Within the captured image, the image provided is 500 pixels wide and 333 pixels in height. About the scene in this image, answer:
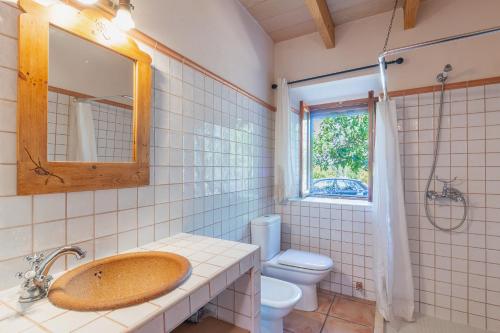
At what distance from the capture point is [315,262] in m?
2.09

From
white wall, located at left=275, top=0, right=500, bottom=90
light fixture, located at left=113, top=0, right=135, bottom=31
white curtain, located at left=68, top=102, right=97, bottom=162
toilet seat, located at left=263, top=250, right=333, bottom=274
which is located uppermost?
white wall, located at left=275, top=0, right=500, bottom=90

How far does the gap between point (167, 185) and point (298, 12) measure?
76.3 inches

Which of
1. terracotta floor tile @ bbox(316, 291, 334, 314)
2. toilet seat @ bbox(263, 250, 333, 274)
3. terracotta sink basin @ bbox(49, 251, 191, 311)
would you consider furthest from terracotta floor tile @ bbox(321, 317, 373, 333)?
terracotta sink basin @ bbox(49, 251, 191, 311)

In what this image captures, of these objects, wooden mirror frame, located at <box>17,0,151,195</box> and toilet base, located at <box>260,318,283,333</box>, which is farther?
toilet base, located at <box>260,318,283,333</box>

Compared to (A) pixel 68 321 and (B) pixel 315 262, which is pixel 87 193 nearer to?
(A) pixel 68 321

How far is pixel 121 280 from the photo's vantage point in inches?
40.9

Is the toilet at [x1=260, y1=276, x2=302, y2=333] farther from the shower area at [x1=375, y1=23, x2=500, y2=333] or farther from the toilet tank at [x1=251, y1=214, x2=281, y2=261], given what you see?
the shower area at [x1=375, y1=23, x2=500, y2=333]

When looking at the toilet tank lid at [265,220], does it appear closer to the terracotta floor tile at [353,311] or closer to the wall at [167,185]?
the wall at [167,185]

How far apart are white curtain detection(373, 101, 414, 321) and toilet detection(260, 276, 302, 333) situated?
0.78 metres

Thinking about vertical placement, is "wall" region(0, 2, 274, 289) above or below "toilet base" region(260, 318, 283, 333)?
above

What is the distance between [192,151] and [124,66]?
603 mm

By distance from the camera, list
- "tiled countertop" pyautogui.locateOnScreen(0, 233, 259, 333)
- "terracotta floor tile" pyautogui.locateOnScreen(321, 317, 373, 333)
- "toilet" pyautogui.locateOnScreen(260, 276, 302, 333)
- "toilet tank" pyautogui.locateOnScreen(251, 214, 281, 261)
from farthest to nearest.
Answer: "toilet tank" pyautogui.locateOnScreen(251, 214, 281, 261), "terracotta floor tile" pyautogui.locateOnScreen(321, 317, 373, 333), "toilet" pyautogui.locateOnScreen(260, 276, 302, 333), "tiled countertop" pyautogui.locateOnScreen(0, 233, 259, 333)

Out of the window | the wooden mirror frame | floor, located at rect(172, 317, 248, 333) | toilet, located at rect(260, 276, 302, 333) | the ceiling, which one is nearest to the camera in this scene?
the wooden mirror frame

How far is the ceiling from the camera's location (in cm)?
212
